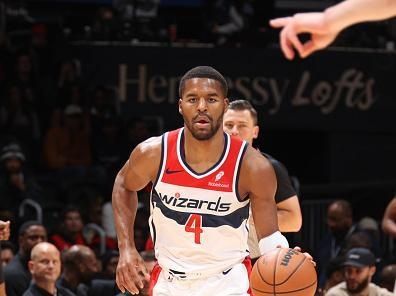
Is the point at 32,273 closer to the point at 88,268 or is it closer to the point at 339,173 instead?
the point at 88,268

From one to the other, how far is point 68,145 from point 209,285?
8.16 meters

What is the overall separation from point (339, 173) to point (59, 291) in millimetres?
7464

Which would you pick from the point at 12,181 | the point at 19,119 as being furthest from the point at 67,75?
the point at 12,181

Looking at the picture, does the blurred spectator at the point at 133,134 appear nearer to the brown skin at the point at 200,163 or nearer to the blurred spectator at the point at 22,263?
the blurred spectator at the point at 22,263

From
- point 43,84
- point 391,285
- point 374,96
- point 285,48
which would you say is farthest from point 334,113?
point 285,48

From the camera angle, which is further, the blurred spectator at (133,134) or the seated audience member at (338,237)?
the blurred spectator at (133,134)

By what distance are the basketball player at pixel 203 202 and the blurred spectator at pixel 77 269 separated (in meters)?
3.61

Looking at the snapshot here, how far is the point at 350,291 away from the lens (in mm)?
9781

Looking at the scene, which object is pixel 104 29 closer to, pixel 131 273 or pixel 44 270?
pixel 44 270

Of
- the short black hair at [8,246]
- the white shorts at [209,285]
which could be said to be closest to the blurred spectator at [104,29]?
the short black hair at [8,246]

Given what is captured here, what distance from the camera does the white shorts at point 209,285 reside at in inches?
243

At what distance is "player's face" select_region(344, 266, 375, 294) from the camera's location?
385 inches

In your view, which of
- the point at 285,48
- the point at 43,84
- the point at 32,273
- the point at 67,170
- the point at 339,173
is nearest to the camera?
the point at 285,48

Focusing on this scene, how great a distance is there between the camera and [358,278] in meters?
9.83
